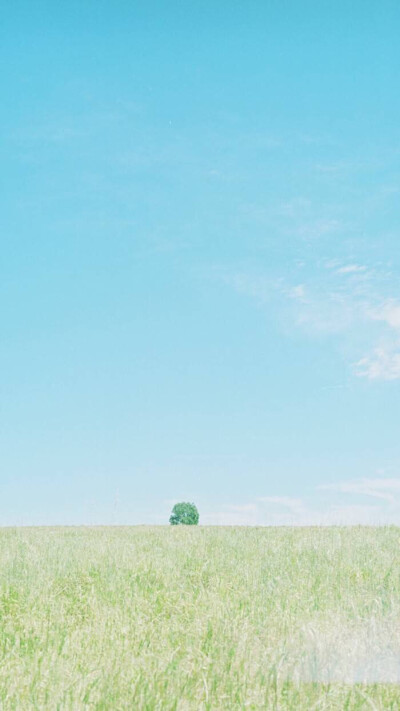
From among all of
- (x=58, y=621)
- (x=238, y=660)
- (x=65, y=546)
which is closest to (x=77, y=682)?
(x=238, y=660)

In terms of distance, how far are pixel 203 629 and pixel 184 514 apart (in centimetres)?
3800

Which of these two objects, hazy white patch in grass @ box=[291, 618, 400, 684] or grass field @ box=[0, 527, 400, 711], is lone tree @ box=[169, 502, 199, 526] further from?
hazy white patch in grass @ box=[291, 618, 400, 684]

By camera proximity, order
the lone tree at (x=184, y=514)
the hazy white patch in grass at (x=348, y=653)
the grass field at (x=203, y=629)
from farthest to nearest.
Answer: the lone tree at (x=184, y=514) → the hazy white patch in grass at (x=348, y=653) → the grass field at (x=203, y=629)

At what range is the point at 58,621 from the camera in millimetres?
7461

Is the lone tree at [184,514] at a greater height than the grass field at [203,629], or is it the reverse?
the lone tree at [184,514]

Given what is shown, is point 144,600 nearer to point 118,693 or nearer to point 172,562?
point 172,562

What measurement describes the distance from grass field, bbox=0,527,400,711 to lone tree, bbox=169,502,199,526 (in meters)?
33.2

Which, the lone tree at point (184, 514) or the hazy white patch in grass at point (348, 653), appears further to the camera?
the lone tree at point (184, 514)

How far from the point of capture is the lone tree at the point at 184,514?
144ft

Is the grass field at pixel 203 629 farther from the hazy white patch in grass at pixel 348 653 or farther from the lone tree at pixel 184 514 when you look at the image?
the lone tree at pixel 184 514

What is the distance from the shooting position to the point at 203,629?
6812mm

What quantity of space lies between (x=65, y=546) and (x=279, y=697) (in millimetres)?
9002

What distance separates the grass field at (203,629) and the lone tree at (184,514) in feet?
109

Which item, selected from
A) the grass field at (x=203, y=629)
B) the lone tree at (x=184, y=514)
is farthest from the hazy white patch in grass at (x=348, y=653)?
the lone tree at (x=184, y=514)
